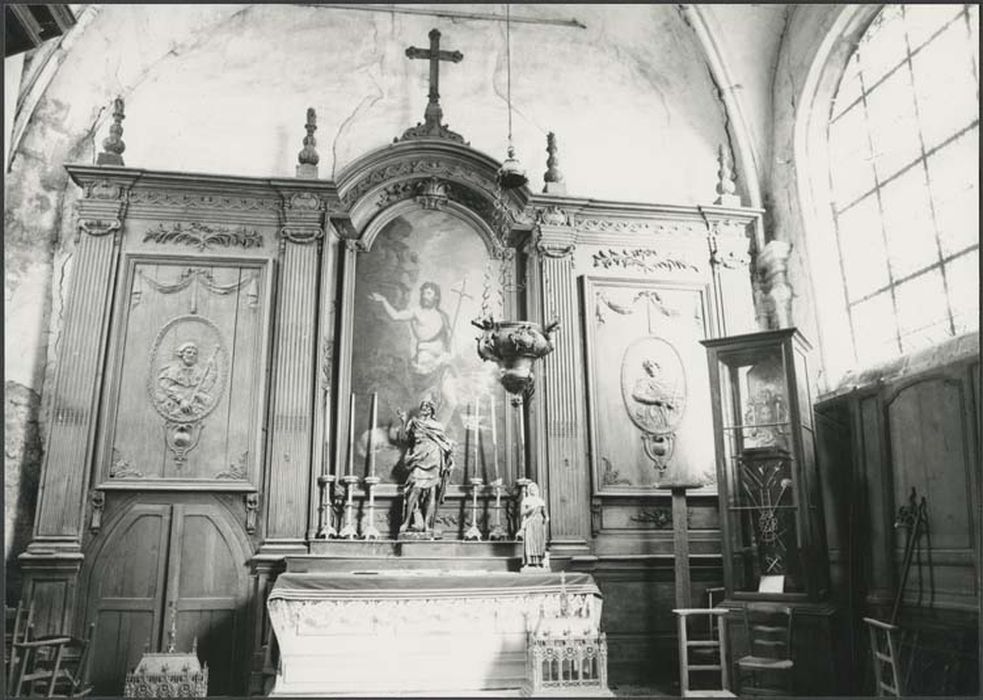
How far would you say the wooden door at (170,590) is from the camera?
19.3 ft

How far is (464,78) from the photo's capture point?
781 centimetres

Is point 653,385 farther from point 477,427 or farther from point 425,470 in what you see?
point 425,470

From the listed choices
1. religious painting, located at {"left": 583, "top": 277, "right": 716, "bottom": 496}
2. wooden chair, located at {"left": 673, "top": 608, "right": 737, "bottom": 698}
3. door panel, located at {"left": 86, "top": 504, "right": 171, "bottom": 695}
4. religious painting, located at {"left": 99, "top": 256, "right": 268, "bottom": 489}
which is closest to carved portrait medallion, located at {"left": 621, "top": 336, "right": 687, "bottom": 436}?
religious painting, located at {"left": 583, "top": 277, "right": 716, "bottom": 496}

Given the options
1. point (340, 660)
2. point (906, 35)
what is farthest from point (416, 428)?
point (906, 35)

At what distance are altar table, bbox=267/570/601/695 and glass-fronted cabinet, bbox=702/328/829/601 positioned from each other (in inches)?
55.7

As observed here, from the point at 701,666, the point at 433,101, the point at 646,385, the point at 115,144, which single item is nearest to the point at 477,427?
the point at 646,385

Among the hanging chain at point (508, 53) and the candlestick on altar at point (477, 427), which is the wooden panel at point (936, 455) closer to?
the candlestick on altar at point (477, 427)

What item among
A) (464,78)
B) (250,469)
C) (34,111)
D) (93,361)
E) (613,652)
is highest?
(464,78)

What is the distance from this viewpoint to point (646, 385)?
693 cm

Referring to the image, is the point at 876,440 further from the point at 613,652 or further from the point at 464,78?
the point at 464,78

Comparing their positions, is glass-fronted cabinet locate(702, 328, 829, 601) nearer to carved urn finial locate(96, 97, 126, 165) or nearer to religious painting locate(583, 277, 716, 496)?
religious painting locate(583, 277, 716, 496)

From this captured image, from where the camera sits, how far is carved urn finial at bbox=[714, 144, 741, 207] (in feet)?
24.3

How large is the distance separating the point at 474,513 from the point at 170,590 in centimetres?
223

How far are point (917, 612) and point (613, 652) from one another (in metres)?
2.11
